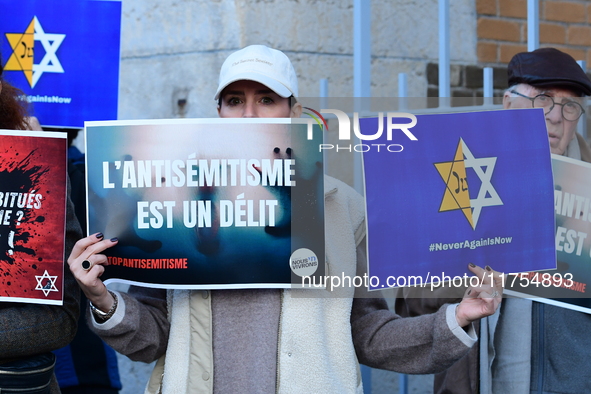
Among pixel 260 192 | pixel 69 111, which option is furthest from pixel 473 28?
pixel 260 192

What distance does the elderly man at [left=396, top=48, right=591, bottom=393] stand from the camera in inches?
87.9

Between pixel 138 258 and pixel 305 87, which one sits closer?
pixel 138 258

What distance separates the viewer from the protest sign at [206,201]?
2.01m

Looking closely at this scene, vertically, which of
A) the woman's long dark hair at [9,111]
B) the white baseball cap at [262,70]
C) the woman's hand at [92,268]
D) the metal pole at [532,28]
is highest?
the metal pole at [532,28]

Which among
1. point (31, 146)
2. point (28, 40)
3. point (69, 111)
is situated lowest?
point (31, 146)

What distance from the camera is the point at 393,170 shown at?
6.70 feet

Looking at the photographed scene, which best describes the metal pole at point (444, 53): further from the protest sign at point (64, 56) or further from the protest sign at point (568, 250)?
the protest sign at point (64, 56)

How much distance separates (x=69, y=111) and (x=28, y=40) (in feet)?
1.11

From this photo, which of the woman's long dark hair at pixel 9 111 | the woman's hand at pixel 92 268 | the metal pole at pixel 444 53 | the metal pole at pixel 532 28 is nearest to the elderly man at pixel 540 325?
the metal pole at pixel 444 53

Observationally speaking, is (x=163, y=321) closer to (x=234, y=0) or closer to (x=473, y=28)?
(x=234, y=0)

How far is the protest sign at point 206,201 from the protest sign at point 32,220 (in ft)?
0.36

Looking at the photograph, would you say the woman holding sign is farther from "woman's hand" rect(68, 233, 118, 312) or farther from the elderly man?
→ the elderly man

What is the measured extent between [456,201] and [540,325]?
53 cm

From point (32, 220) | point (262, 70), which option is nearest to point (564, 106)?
point (262, 70)
